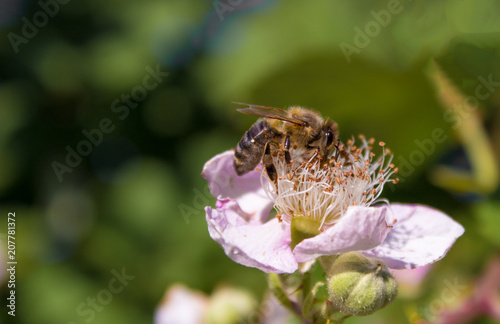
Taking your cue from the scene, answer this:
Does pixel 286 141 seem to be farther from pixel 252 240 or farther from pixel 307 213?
pixel 252 240

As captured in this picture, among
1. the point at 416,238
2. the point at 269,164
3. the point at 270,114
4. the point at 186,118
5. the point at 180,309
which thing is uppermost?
the point at 270,114

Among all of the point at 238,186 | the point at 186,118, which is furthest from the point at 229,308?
the point at 186,118

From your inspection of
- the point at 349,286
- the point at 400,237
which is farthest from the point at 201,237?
the point at 349,286

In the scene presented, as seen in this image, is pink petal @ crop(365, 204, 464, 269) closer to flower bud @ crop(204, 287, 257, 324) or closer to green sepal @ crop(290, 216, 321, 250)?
Answer: green sepal @ crop(290, 216, 321, 250)

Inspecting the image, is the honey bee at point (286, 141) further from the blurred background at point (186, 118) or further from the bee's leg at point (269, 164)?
the blurred background at point (186, 118)

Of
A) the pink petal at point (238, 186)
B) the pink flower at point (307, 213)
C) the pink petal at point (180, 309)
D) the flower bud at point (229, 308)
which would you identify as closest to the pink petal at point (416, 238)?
the pink flower at point (307, 213)

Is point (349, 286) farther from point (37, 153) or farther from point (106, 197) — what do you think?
point (37, 153)
